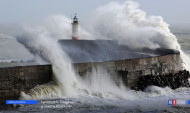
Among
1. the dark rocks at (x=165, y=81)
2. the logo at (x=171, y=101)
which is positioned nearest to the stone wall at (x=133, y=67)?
the dark rocks at (x=165, y=81)

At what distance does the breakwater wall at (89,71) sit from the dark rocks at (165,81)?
0.62 ft

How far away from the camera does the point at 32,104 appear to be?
8.40m

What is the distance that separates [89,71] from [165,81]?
3207 mm

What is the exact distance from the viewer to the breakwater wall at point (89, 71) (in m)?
8.48

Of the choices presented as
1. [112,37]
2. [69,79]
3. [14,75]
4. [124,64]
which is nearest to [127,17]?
[112,37]

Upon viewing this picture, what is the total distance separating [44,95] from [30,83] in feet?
1.73

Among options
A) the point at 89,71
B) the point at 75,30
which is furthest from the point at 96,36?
the point at 89,71

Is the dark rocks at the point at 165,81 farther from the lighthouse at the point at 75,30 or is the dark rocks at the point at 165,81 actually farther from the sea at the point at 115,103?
the lighthouse at the point at 75,30

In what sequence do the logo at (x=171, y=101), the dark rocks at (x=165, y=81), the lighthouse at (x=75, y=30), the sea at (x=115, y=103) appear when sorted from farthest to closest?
the lighthouse at (x=75, y=30) < the dark rocks at (x=165, y=81) < the logo at (x=171, y=101) < the sea at (x=115, y=103)

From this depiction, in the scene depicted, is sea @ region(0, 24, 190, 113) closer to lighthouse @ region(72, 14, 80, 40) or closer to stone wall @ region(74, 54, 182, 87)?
stone wall @ region(74, 54, 182, 87)

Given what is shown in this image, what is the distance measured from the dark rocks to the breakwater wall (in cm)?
19

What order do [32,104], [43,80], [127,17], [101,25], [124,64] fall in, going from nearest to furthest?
[32,104], [43,80], [124,64], [127,17], [101,25]

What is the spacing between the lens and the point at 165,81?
11.7 metres

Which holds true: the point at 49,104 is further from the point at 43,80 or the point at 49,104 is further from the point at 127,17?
the point at 127,17
